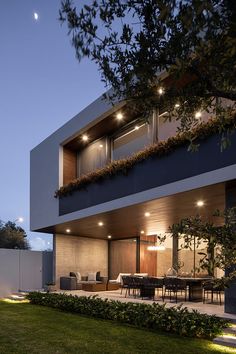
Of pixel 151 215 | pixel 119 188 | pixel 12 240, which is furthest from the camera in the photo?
pixel 12 240

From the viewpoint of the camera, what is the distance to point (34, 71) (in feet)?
203

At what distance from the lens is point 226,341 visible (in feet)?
24.7

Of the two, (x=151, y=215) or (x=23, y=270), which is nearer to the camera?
(x=151, y=215)

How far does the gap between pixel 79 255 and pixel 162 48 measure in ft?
54.4

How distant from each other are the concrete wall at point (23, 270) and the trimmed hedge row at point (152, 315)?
555 cm

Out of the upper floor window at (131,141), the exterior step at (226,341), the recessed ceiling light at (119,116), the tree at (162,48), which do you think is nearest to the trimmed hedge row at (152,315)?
the exterior step at (226,341)

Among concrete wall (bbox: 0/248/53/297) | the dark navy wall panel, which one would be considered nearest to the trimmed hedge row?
the dark navy wall panel

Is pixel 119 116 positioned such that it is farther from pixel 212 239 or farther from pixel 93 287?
pixel 212 239

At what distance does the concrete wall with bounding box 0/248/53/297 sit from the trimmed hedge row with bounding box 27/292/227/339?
218 inches

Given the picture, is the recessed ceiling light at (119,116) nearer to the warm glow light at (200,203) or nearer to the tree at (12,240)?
the warm glow light at (200,203)

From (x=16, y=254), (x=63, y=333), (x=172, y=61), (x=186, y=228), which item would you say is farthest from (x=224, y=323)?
(x=16, y=254)

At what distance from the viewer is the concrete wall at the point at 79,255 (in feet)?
59.2

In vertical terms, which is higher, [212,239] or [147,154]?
[147,154]

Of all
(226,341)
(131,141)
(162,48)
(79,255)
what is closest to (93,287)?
(79,255)
